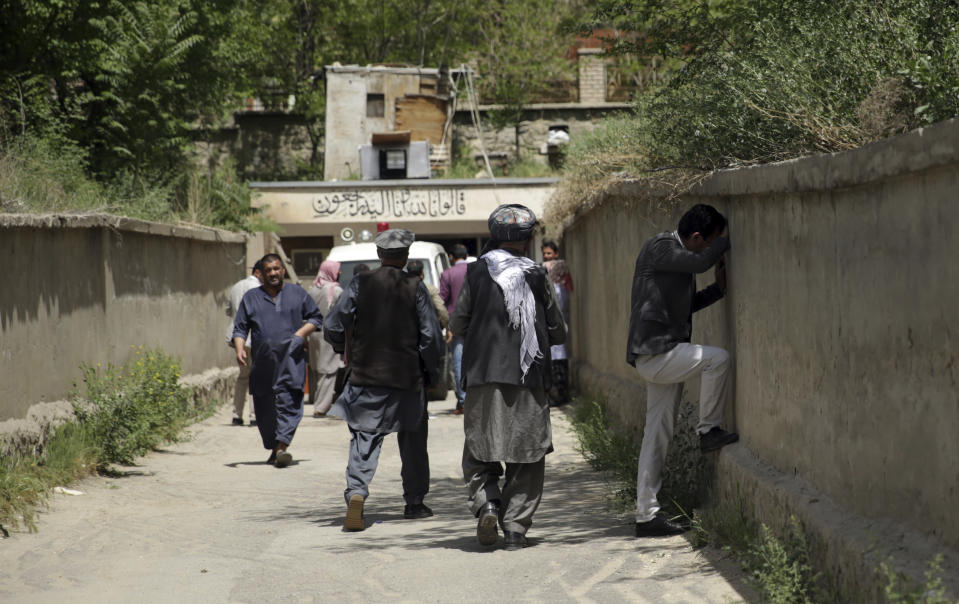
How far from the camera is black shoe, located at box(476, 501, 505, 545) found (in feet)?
20.4

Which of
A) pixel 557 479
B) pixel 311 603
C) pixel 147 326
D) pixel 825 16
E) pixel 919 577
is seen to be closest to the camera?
pixel 919 577

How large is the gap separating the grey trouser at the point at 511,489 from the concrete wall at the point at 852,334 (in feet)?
3.37

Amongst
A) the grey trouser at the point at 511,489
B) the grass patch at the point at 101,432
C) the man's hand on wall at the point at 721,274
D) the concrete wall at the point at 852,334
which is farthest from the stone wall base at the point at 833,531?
the grass patch at the point at 101,432

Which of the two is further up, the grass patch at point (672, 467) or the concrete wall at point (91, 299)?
the concrete wall at point (91, 299)

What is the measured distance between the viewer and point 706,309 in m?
7.23

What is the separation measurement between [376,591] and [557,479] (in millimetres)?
3423

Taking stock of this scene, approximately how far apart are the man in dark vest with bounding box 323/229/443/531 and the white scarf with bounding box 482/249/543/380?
100 cm

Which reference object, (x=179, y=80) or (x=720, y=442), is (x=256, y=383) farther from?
(x=179, y=80)

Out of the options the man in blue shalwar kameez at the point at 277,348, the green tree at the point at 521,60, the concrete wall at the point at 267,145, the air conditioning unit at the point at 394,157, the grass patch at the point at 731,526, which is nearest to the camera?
the grass patch at the point at 731,526

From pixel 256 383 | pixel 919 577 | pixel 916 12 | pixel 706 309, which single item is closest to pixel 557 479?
pixel 706 309

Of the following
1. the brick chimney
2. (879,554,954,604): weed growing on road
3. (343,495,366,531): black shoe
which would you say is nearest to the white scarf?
(343,495,366,531): black shoe

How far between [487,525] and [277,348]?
3.98 metres

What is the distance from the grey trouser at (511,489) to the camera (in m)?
6.32

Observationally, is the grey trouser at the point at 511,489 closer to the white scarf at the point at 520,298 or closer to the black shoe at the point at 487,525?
the black shoe at the point at 487,525
